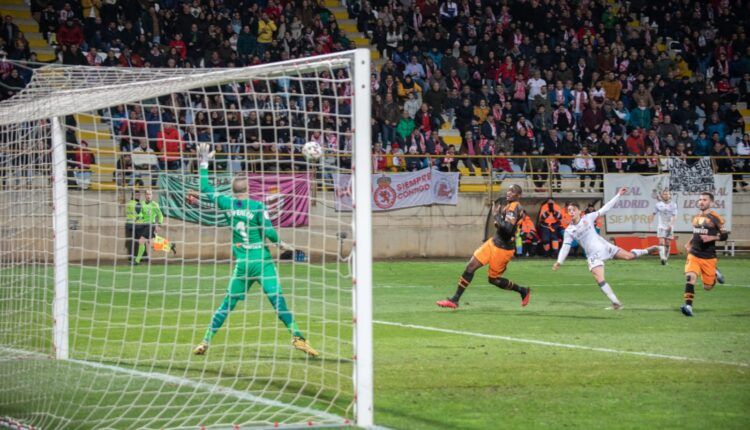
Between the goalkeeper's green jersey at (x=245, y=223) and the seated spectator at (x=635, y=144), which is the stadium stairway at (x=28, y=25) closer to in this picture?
the seated spectator at (x=635, y=144)

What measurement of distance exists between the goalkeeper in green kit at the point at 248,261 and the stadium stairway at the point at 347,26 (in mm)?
23419

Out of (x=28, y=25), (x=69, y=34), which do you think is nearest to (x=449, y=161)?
(x=69, y=34)

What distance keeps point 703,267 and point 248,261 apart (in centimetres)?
869

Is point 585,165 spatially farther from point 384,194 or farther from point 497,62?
point 384,194

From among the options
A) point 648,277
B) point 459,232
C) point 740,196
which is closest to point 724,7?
point 740,196

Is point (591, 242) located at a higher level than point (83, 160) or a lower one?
lower

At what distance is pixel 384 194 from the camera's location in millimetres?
29125

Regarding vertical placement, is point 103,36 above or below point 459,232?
above

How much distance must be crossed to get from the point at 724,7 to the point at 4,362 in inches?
1346

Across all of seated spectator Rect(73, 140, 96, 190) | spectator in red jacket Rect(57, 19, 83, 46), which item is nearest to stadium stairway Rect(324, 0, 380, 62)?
spectator in red jacket Rect(57, 19, 83, 46)

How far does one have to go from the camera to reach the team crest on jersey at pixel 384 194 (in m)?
29.1

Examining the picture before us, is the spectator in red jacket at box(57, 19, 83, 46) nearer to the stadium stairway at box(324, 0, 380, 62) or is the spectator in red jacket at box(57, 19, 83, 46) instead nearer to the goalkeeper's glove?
the stadium stairway at box(324, 0, 380, 62)

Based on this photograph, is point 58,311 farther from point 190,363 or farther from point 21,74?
point 21,74

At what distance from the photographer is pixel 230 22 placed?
30.7 meters
